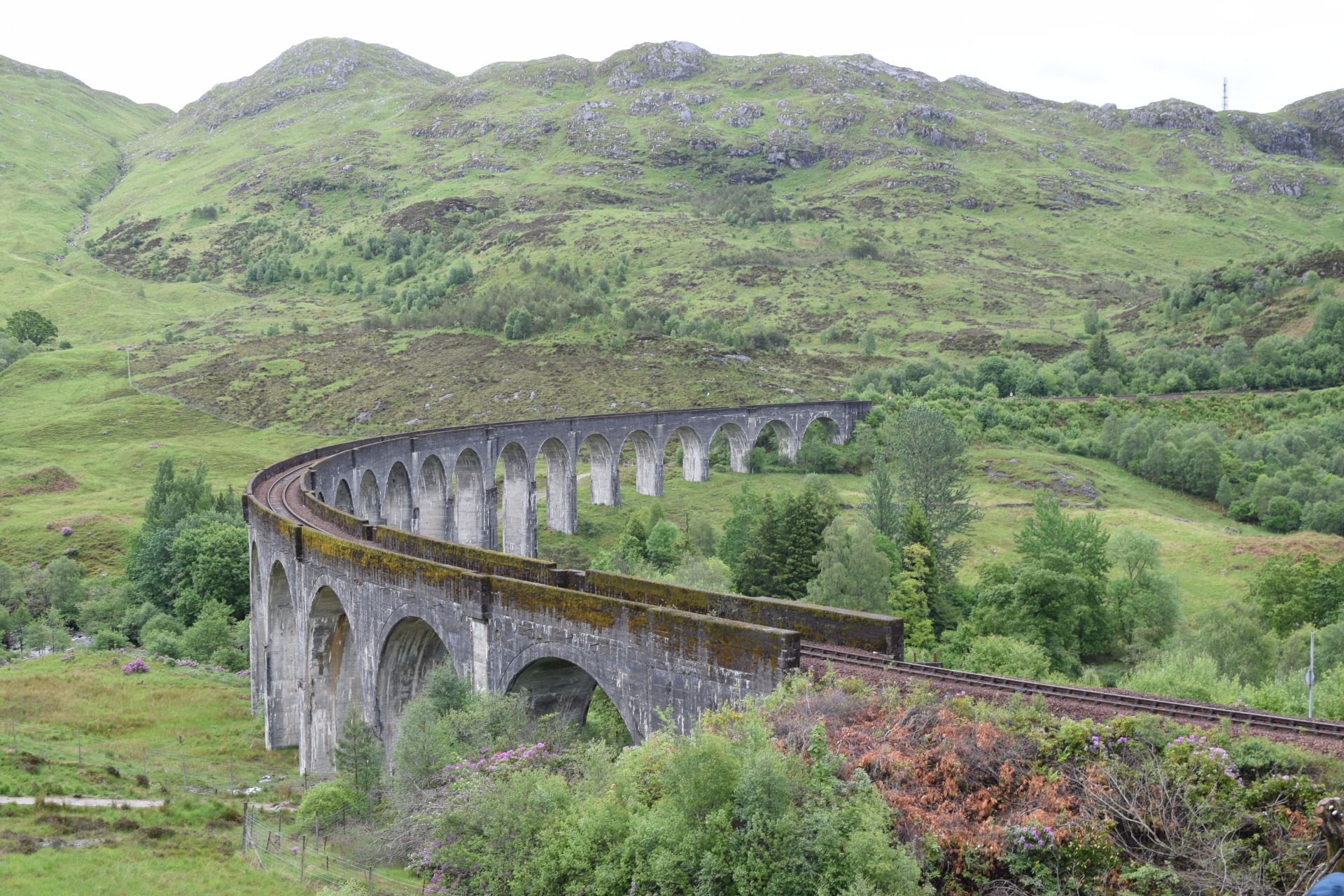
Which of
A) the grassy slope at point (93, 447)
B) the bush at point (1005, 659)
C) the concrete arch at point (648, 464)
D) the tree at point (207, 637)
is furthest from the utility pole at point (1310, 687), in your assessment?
the grassy slope at point (93, 447)

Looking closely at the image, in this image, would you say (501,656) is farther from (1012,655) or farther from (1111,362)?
(1111,362)

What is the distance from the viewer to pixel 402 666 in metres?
30.5

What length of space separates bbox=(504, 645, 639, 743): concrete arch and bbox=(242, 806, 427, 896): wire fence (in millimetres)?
5276

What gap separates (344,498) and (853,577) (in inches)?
1073

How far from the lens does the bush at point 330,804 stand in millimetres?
25359

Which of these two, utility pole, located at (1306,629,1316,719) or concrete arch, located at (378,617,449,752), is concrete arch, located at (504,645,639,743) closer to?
concrete arch, located at (378,617,449,752)

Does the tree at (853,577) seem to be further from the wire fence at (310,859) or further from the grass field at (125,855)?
the grass field at (125,855)

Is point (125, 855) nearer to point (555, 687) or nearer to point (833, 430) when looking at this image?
point (555, 687)

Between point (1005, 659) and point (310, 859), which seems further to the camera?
point (1005, 659)

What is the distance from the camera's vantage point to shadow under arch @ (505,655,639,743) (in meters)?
25.2

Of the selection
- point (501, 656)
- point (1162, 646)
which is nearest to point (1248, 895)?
point (501, 656)

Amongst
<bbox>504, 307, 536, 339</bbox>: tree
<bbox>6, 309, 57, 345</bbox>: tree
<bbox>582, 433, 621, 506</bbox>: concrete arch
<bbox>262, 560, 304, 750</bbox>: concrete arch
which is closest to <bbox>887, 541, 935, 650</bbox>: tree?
<bbox>262, 560, 304, 750</bbox>: concrete arch

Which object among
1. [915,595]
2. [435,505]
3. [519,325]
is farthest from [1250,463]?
[519,325]

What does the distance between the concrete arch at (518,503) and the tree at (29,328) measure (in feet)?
335
